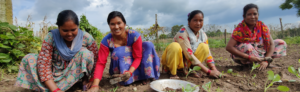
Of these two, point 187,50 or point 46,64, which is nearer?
point 46,64

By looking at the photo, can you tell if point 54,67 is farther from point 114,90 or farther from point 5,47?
point 5,47

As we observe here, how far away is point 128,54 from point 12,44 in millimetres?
2392

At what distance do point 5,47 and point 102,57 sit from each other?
214cm

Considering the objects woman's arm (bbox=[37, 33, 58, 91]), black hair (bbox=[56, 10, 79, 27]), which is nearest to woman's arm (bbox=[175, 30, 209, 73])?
black hair (bbox=[56, 10, 79, 27])

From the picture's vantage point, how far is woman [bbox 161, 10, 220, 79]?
228 cm

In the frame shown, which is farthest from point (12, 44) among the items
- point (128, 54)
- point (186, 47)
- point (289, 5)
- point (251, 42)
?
point (289, 5)

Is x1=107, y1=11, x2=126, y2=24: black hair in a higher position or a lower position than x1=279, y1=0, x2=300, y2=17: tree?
lower

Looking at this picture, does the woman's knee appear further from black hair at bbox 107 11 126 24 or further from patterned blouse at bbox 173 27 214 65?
patterned blouse at bbox 173 27 214 65

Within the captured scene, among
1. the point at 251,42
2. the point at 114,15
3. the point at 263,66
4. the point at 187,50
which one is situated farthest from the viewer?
the point at 251,42

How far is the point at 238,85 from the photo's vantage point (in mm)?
2104

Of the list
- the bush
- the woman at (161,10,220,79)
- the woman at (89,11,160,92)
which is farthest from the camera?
the bush

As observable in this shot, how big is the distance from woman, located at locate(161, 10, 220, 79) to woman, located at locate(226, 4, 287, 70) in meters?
0.73

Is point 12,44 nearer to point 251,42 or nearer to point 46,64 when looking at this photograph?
point 46,64

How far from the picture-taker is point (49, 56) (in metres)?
1.94
